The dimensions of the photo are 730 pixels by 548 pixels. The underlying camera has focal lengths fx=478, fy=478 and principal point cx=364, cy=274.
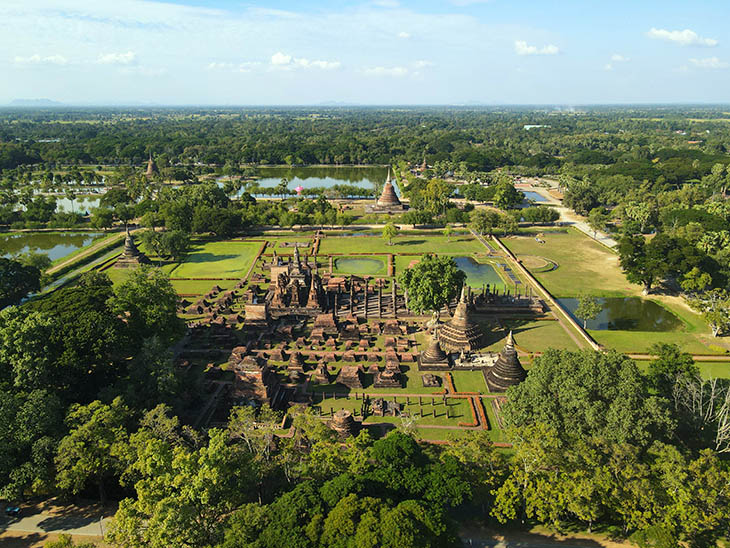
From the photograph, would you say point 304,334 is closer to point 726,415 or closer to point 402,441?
point 402,441

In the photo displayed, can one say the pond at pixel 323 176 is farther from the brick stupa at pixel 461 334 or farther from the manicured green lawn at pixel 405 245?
the brick stupa at pixel 461 334

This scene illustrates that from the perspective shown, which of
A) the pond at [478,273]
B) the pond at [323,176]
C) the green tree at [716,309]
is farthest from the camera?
the pond at [323,176]

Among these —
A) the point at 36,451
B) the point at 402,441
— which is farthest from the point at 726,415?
the point at 36,451

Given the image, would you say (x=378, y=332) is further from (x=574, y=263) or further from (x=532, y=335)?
(x=574, y=263)

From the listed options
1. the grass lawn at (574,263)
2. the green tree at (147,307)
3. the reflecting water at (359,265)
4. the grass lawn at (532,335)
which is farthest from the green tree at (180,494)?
the grass lawn at (574,263)

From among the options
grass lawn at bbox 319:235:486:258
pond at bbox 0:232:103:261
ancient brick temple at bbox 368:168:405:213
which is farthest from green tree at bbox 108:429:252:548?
ancient brick temple at bbox 368:168:405:213

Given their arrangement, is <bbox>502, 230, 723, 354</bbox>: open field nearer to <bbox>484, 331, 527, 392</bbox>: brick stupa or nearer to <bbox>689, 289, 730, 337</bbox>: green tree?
<bbox>689, 289, 730, 337</bbox>: green tree
